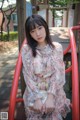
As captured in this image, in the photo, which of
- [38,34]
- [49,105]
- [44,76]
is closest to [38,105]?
[49,105]

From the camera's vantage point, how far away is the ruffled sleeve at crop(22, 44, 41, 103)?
178 cm

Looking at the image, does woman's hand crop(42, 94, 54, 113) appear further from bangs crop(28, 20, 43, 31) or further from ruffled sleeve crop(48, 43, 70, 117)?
bangs crop(28, 20, 43, 31)

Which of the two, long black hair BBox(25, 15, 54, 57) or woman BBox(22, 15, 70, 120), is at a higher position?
long black hair BBox(25, 15, 54, 57)

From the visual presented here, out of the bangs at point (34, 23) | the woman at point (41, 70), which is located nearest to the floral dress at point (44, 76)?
the woman at point (41, 70)

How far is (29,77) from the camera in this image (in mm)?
1821

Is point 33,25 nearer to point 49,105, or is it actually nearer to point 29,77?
point 29,77

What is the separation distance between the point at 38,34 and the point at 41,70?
0.91 feet

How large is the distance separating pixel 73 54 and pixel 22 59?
434 mm

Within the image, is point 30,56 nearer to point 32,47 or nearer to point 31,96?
point 32,47

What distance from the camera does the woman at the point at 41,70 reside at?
70.6 inches

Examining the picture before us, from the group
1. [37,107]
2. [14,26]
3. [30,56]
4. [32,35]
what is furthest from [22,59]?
[14,26]

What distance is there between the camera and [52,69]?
1829 mm

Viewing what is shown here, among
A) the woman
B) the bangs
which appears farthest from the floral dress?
the bangs

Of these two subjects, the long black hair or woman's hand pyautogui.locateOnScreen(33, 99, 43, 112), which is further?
the long black hair
